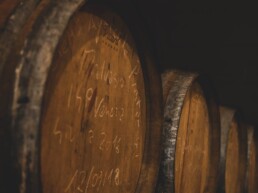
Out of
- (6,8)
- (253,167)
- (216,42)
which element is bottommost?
(253,167)

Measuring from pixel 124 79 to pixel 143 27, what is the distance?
0.25 metres

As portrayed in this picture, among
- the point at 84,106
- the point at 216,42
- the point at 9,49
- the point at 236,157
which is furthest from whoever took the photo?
the point at 216,42

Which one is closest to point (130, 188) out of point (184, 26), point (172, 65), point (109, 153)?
point (109, 153)

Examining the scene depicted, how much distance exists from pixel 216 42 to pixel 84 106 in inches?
121

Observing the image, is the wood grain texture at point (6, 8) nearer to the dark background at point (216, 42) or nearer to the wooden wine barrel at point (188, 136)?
the wooden wine barrel at point (188, 136)

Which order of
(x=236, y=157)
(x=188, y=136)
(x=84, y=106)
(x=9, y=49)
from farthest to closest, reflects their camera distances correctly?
1. (x=236, y=157)
2. (x=188, y=136)
3. (x=84, y=106)
4. (x=9, y=49)

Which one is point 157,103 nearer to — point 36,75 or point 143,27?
point 143,27

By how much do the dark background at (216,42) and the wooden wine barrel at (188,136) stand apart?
59cm

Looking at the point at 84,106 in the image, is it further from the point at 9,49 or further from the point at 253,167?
the point at 253,167

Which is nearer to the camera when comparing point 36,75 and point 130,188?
point 36,75

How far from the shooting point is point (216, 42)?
4.07m

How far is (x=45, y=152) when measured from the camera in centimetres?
105

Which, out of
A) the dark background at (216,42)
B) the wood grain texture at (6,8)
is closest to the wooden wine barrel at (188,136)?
the dark background at (216,42)

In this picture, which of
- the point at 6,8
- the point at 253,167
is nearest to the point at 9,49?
the point at 6,8
